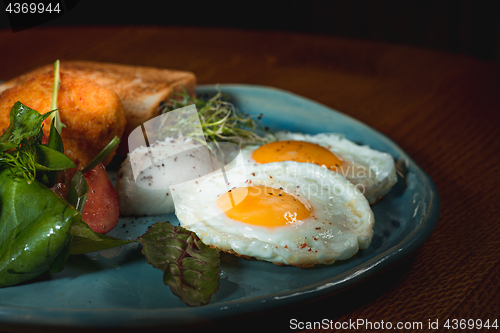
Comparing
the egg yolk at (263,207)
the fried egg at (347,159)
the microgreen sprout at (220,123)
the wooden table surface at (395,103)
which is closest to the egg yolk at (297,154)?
the fried egg at (347,159)

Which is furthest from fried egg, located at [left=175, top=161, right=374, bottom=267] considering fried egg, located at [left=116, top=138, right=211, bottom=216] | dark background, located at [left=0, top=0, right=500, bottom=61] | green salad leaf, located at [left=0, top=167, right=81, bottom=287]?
dark background, located at [left=0, top=0, right=500, bottom=61]

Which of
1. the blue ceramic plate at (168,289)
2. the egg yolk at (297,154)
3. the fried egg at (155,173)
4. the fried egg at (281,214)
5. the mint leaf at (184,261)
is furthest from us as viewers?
the egg yolk at (297,154)

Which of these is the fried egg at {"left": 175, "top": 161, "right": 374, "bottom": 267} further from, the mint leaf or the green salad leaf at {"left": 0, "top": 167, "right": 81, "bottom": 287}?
the green salad leaf at {"left": 0, "top": 167, "right": 81, "bottom": 287}

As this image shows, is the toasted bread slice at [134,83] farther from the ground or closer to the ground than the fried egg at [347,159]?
farther from the ground

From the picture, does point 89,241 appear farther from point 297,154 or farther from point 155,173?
point 297,154

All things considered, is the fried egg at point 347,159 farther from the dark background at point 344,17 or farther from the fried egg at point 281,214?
the dark background at point 344,17

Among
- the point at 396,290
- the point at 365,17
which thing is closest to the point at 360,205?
the point at 396,290

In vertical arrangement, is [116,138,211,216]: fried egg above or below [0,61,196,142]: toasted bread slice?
below

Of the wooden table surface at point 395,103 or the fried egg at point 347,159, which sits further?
the fried egg at point 347,159

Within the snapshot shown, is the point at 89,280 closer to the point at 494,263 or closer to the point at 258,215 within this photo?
the point at 258,215
